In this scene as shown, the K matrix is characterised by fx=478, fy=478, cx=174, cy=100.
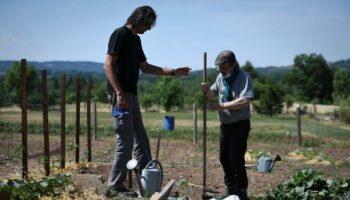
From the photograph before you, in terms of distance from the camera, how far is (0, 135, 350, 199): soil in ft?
18.2

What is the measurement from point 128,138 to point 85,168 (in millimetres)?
2113

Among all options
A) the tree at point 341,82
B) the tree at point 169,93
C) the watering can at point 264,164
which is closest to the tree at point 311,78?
the tree at point 341,82

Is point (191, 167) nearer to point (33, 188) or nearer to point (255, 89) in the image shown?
point (33, 188)

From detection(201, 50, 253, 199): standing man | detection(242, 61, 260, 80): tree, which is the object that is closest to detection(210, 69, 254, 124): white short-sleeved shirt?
detection(201, 50, 253, 199): standing man

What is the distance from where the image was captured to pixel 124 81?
4688 millimetres

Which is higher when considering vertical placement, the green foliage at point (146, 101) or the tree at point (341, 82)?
the tree at point (341, 82)

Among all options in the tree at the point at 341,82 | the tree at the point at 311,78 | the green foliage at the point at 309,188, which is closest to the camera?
the green foliage at the point at 309,188

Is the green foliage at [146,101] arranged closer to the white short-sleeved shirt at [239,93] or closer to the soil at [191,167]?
the soil at [191,167]

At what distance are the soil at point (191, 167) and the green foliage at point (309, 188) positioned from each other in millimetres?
549

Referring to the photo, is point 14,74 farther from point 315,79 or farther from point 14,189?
point 315,79

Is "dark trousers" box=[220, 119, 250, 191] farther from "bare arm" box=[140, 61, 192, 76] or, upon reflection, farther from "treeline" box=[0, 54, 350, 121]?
"treeline" box=[0, 54, 350, 121]

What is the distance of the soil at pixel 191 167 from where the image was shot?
5.56 meters

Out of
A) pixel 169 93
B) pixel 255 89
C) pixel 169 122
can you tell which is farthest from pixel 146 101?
pixel 169 122

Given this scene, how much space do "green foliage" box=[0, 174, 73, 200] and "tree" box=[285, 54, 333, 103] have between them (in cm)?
6848
